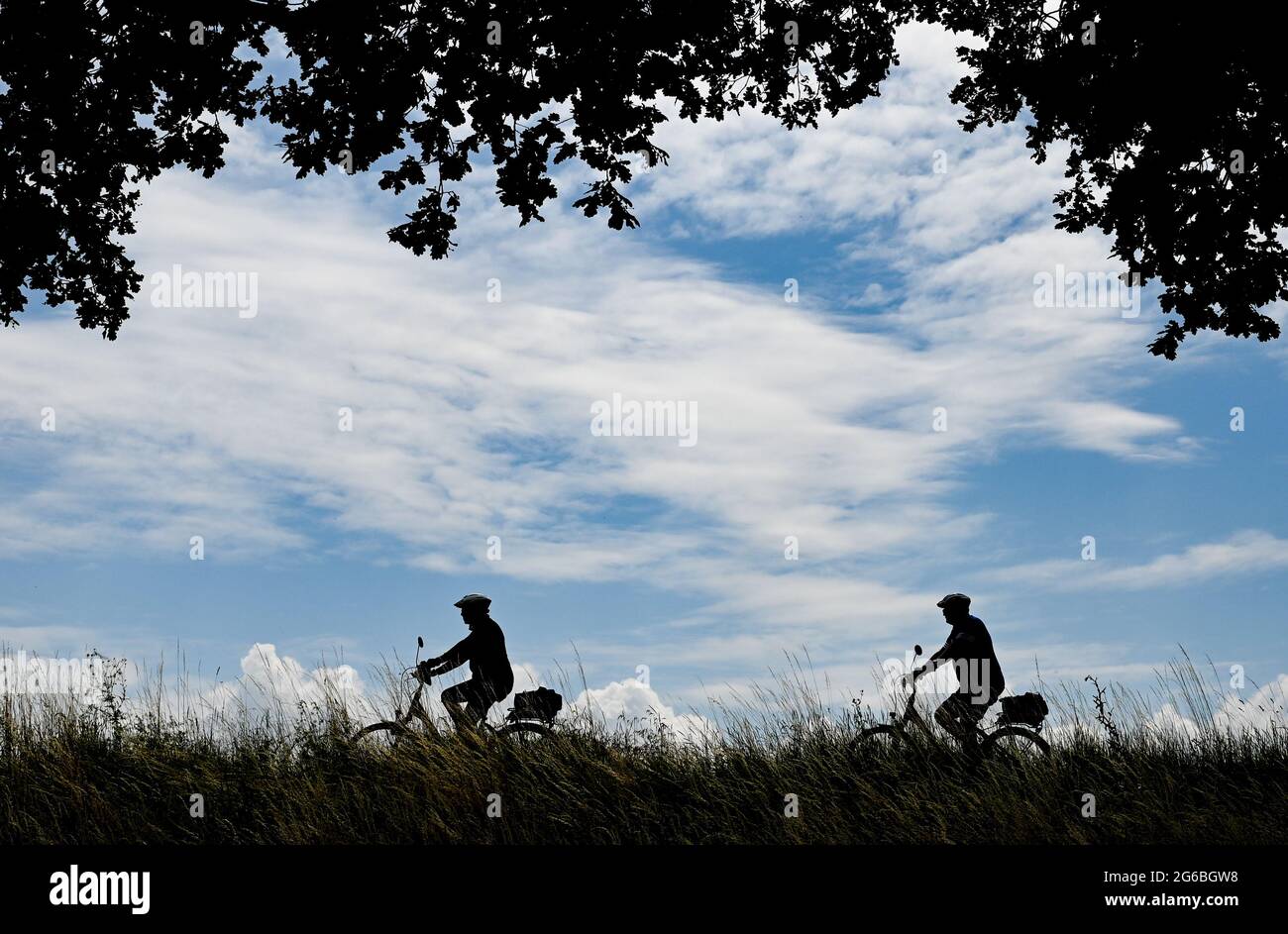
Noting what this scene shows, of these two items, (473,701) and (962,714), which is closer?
(962,714)

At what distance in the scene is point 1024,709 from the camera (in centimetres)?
1141

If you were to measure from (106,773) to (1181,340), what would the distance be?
1225 cm

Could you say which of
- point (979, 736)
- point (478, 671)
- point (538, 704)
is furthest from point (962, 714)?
point (478, 671)

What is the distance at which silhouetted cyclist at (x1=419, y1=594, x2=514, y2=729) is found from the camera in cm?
1177

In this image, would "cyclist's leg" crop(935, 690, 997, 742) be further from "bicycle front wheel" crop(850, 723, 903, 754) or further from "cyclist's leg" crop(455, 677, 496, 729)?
"cyclist's leg" crop(455, 677, 496, 729)

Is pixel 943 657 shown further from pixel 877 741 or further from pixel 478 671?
pixel 478 671

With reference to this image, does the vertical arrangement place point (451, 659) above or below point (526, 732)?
above

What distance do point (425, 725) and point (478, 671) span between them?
799 mm

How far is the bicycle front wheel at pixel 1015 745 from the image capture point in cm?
1130

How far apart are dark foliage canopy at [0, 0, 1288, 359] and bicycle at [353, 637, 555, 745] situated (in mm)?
4748

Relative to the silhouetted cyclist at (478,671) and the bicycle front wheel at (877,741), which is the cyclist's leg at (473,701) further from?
the bicycle front wheel at (877,741)

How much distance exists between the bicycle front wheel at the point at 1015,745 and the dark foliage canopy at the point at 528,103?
4.33 meters

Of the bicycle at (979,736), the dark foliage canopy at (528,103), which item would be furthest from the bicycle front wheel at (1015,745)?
the dark foliage canopy at (528,103)
